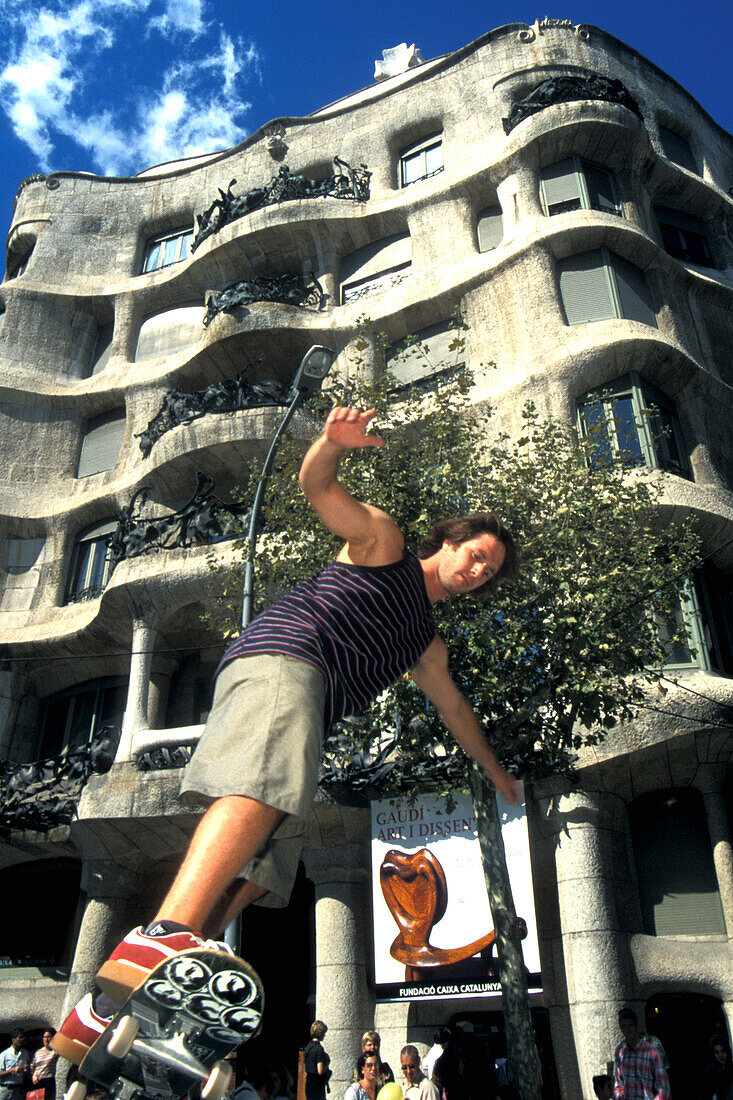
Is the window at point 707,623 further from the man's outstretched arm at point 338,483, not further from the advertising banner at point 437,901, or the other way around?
the man's outstretched arm at point 338,483

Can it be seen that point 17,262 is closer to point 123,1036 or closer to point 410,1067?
point 410,1067

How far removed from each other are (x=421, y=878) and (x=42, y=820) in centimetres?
686

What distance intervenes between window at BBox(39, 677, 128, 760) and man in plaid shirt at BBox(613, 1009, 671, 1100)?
11663mm

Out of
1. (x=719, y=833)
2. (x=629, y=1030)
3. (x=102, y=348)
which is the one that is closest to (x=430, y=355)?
(x=102, y=348)

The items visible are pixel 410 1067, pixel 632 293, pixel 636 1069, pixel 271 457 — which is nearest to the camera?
pixel 636 1069

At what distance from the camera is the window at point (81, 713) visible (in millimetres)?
18203

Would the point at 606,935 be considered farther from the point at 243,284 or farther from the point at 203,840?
the point at 243,284

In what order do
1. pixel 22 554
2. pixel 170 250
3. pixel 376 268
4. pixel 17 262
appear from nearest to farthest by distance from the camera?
1. pixel 22 554
2. pixel 376 268
3. pixel 170 250
4. pixel 17 262

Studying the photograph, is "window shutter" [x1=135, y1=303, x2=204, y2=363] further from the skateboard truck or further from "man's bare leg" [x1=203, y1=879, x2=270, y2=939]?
the skateboard truck

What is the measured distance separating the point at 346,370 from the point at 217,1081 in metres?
17.8

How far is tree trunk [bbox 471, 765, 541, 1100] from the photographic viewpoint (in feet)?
27.2

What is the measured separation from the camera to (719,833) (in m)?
13.3

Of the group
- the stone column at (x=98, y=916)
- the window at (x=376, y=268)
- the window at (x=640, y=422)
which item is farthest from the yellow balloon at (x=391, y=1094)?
the window at (x=376, y=268)

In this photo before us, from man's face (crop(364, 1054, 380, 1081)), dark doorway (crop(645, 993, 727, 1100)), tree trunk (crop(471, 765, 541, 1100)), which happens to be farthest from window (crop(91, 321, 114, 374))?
dark doorway (crop(645, 993, 727, 1100))
